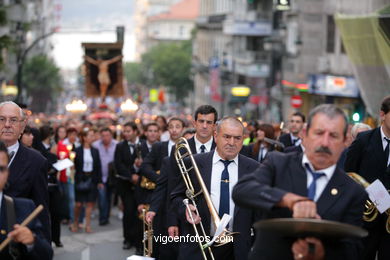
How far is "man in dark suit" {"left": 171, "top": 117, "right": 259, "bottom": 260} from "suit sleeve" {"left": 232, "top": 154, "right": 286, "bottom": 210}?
2593 mm

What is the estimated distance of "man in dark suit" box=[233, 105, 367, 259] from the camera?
5543mm

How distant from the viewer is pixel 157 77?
115750 millimetres

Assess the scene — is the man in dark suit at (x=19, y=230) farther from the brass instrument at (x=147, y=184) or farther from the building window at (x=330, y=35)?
the building window at (x=330, y=35)

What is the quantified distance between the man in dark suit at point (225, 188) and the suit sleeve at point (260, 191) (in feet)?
8.51

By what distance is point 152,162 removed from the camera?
1307 centimetres

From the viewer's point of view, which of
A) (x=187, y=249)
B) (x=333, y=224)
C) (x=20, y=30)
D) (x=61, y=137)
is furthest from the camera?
(x=20, y=30)

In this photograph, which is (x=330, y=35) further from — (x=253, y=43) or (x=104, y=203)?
(x=253, y=43)

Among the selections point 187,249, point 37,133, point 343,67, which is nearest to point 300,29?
point 343,67

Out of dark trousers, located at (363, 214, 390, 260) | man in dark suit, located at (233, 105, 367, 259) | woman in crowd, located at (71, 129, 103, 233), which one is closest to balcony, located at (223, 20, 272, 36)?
woman in crowd, located at (71, 129, 103, 233)

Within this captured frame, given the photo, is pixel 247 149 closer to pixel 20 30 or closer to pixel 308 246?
pixel 308 246

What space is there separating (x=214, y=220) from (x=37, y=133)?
5.77 metres

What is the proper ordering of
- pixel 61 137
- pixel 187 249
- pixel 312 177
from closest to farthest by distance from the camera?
pixel 312 177 < pixel 187 249 < pixel 61 137

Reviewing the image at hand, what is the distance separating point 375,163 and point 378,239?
2.36 feet

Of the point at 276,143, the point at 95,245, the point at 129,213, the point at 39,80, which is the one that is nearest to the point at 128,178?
the point at 129,213
